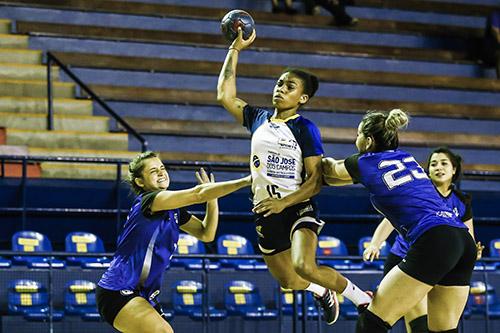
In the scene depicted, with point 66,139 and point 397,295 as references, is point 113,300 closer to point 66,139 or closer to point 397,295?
point 397,295

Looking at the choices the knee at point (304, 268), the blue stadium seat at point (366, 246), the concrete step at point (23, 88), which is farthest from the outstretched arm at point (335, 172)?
the concrete step at point (23, 88)

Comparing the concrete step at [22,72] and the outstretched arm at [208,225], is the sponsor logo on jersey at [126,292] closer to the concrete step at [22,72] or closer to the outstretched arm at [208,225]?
the outstretched arm at [208,225]

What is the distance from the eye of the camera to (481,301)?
33.0 feet

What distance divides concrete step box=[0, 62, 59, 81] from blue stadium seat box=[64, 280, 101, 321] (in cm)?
483

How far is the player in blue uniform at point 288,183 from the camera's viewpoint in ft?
20.8

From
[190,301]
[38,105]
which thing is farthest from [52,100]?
[190,301]

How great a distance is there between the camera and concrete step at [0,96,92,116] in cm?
1245

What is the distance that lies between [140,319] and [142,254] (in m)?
0.39

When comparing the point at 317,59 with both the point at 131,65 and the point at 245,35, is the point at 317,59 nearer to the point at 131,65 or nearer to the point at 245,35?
the point at 131,65

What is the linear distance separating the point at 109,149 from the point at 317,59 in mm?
3893

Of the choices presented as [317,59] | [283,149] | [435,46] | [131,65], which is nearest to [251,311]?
[283,149]

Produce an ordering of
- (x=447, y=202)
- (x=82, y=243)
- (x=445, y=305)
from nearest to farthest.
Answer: (x=445, y=305), (x=447, y=202), (x=82, y=243)

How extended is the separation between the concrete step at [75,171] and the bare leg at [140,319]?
244 inches

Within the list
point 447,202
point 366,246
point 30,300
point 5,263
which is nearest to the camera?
point 447,202
